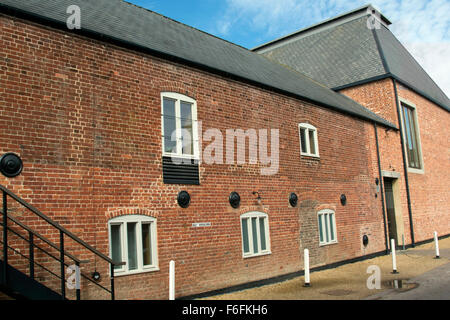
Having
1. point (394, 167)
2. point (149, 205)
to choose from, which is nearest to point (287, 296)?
point (149, 205)

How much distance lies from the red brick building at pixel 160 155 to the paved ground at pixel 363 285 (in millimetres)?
675

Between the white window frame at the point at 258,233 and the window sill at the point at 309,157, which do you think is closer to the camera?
the white window frame at the point at 258,233

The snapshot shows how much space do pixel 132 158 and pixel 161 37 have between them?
4.39 meters

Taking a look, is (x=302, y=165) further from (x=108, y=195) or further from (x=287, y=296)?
(x=108, y=195)

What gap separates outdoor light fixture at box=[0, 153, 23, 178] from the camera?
707 centimetres

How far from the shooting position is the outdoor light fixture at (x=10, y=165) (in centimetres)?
707

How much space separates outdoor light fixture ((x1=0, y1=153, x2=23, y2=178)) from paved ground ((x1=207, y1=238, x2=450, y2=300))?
526cm

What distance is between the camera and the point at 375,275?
12.8 metres

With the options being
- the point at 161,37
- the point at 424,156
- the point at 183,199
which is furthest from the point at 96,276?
the point at 424,156

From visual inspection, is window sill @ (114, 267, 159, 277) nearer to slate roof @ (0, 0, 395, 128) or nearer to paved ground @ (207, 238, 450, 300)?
paved ground @ (207, 238, 450, 300)

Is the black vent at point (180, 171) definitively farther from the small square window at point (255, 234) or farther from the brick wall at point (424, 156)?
the brick wall at point (424, 156)

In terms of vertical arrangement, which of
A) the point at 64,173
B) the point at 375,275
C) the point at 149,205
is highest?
the point at 64,173

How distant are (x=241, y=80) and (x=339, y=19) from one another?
1767 cm

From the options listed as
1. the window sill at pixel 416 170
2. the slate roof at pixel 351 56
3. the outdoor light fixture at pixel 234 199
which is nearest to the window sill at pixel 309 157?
the outdoor light fixture at pixel 234 199
